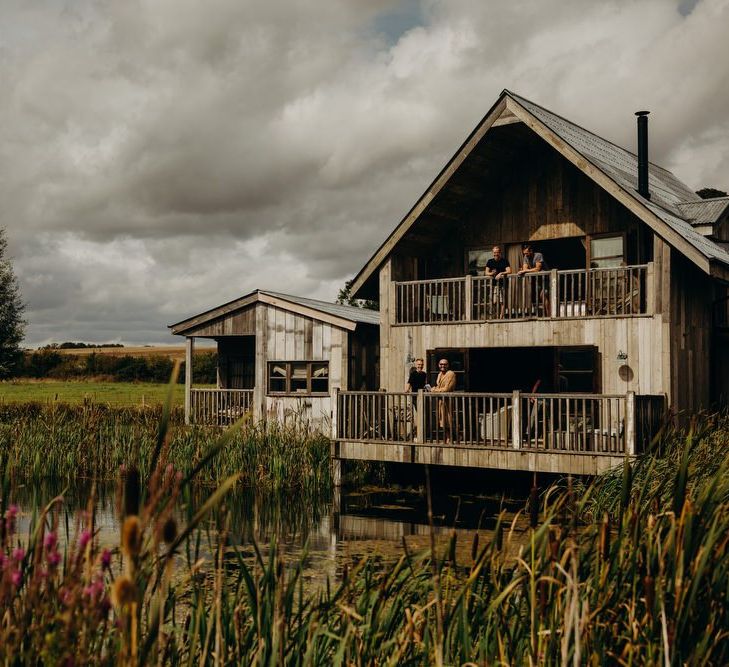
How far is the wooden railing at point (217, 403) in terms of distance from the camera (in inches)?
933

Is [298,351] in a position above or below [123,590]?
above

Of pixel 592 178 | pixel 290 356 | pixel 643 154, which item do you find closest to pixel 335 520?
pixel 592 178

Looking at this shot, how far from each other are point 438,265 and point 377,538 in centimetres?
893

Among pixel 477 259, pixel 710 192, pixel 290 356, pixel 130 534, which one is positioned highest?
pixel 710 192

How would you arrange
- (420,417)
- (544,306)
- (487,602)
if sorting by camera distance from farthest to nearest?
(544,306) < (420,417) < (487,602)

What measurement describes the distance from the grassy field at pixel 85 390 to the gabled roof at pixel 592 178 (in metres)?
23.9

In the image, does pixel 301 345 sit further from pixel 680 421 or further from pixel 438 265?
pixel 680 421

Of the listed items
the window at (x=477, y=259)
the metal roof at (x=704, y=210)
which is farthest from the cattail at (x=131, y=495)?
the metal roof at (x=704, y=210)

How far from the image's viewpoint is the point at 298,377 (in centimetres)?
2348

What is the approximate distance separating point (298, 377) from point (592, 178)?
408 inches

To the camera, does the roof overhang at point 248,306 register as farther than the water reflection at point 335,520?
Yes

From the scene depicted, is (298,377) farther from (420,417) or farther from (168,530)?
(168,530)

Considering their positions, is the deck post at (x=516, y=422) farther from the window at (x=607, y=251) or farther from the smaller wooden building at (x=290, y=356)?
the smaller wooden building at (x=290, y=356)

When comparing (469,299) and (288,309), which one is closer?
(469,299)
